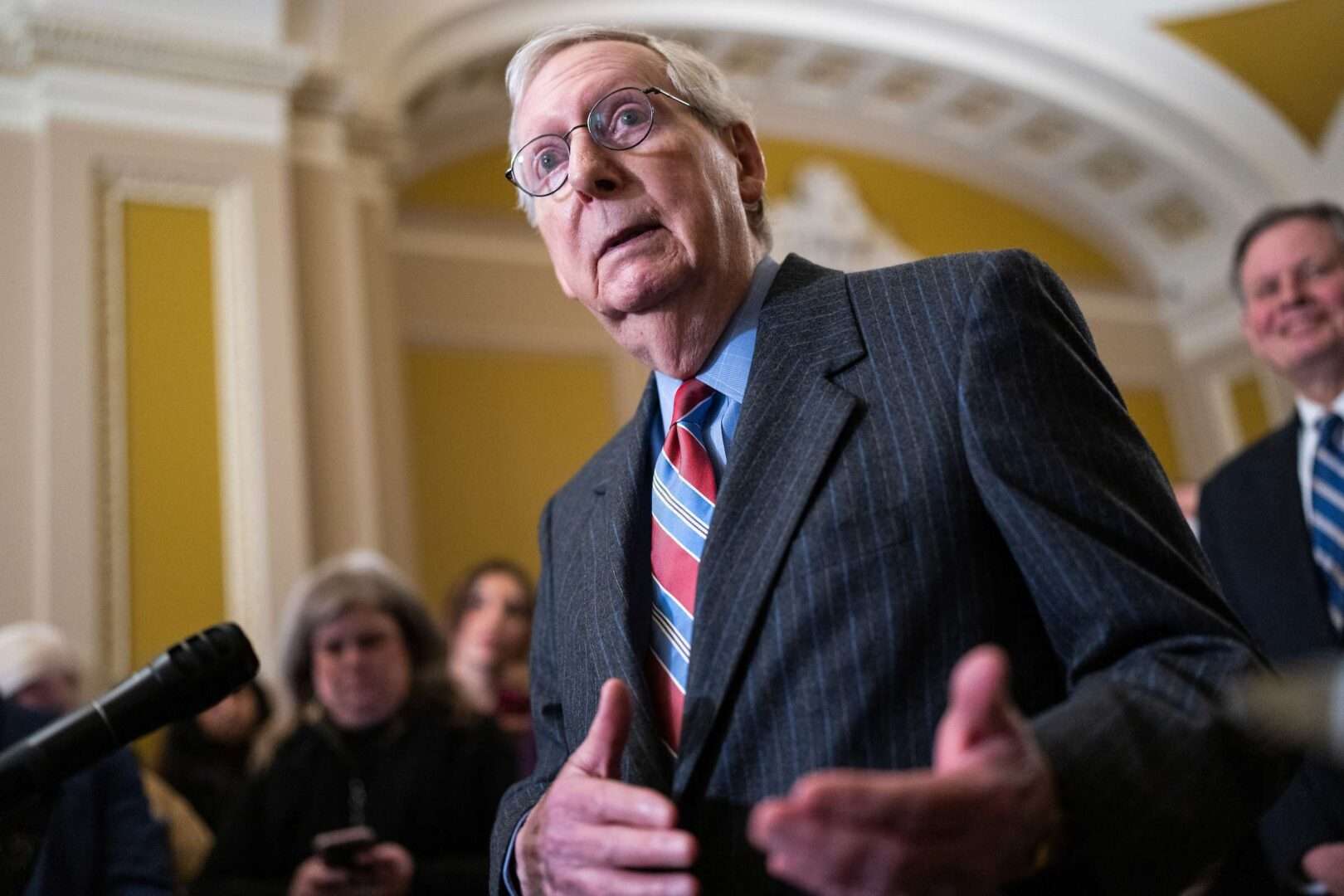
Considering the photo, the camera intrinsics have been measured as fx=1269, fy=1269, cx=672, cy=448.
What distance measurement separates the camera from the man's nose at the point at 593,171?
54.1 inches

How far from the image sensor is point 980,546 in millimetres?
1086

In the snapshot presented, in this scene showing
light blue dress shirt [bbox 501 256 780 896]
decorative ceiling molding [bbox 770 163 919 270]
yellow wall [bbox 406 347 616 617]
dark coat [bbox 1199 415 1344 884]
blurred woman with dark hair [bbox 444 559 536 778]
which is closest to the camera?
light blue dress shirt [bbox 501 256 780 896]

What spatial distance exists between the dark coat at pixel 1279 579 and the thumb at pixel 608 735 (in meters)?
1.56

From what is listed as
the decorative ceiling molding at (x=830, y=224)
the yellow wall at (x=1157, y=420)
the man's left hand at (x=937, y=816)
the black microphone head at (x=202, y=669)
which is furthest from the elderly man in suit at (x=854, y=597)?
the yellow wall at (x=1157, y=420)

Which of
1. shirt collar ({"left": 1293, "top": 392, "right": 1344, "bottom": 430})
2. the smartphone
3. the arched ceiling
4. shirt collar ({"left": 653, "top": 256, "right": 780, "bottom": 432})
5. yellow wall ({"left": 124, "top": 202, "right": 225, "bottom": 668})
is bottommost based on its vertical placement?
the smartphone

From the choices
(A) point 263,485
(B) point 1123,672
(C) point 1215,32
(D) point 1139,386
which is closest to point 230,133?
(A) point 263,485

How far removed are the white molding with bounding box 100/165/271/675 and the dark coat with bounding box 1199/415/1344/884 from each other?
3451 mm

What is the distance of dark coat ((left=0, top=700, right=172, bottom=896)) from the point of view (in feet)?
7.53

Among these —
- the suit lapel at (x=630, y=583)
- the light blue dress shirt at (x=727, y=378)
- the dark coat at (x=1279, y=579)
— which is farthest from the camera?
the dark coat at (x=1279, y=579)

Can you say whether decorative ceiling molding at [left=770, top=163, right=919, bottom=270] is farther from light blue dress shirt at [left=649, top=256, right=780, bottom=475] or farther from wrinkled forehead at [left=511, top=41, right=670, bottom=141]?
light blue dress shirt at [left=649, top=256, right=780, bottom=475]

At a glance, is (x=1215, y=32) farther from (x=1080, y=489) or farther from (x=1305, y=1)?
(x=1080, y=489)

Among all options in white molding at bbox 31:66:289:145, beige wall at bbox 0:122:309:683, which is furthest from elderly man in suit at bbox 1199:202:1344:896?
white molding at bbox 31:66:289:145

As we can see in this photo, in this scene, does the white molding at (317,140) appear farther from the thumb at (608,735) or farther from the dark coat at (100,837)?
the thumb at (608,735)

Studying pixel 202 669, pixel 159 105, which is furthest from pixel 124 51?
pixel 202 669
